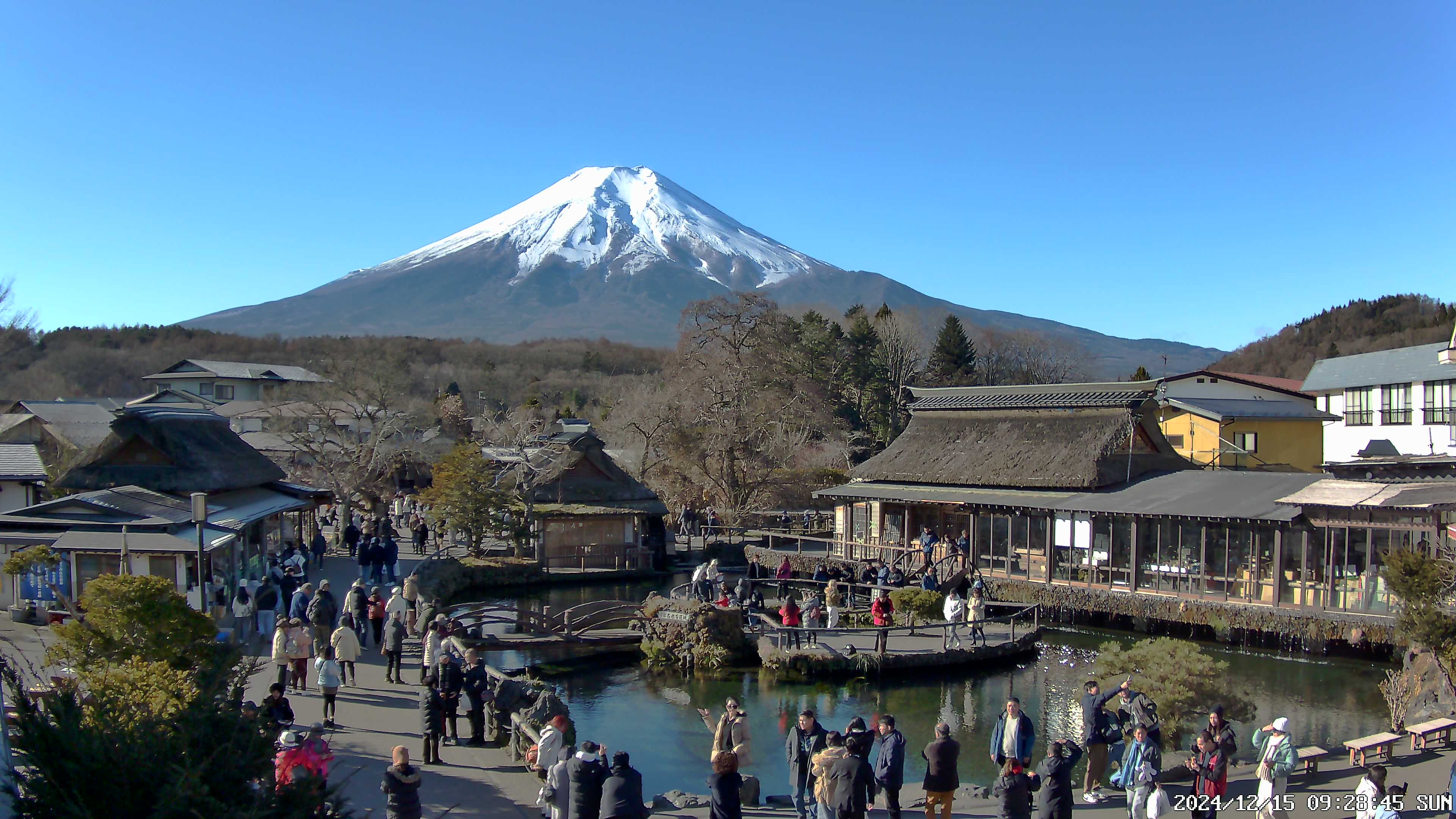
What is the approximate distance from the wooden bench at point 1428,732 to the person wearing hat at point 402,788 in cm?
1103

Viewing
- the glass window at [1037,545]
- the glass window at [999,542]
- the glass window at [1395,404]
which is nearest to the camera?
the glass window at [1037,545]

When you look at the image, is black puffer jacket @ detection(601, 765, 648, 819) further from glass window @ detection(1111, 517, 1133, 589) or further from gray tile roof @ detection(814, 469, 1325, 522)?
glass window @ detection(1111, 517, 1133, 589)

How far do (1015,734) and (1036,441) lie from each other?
1784cm

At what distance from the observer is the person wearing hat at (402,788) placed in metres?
7.77

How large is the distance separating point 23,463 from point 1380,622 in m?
27.8

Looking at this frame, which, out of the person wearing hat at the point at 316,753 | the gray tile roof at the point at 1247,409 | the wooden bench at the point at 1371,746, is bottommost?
the wooden bench at the point at 1371,746

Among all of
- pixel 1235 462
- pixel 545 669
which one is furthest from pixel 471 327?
pixel 545 669

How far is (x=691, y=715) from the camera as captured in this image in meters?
15.6

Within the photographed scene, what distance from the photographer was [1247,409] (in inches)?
1448

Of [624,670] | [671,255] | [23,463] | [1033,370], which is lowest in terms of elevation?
[624,670]

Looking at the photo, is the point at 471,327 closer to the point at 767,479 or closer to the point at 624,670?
the point at 767,479

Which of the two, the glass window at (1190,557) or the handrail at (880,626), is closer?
the handrail at (880,626)

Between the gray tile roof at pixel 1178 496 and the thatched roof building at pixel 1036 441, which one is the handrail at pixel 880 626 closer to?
the gray tile roof at pixel 1178 496

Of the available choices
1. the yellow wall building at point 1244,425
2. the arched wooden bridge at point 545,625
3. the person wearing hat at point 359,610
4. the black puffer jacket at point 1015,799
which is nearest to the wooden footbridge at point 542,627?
the arched wooden bridge at point 545,625
